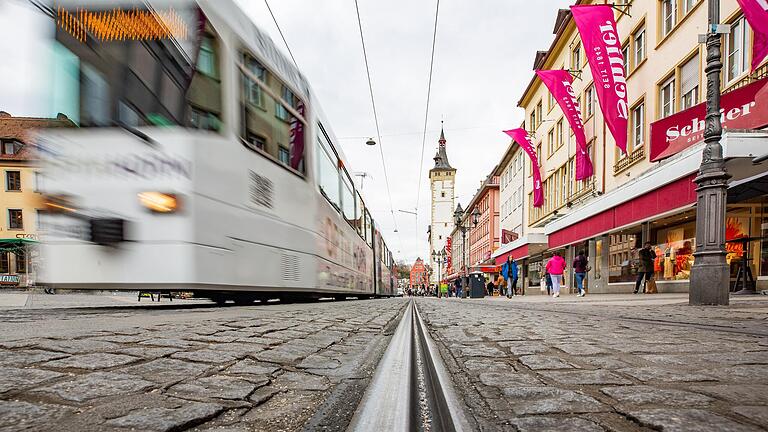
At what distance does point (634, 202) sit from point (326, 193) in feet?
35.8

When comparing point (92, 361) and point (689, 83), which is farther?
point (689, 83)

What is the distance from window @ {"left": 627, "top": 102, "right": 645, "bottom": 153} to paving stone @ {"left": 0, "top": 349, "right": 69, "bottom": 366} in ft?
62.1

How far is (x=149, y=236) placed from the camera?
5.16 metres

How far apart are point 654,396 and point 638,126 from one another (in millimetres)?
18866

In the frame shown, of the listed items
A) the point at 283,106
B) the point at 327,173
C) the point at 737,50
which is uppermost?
the point at 737,50

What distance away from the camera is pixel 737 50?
12.4m

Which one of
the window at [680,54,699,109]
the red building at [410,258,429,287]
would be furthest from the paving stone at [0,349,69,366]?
the red building at [410,258,429,287]

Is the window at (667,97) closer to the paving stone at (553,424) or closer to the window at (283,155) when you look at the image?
the window at (283,155)

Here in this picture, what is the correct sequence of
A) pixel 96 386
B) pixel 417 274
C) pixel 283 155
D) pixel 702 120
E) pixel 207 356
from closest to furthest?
pixel 96 386, pixel 207 356, pixel 283 155, pixel 702 120, pixel 417 274

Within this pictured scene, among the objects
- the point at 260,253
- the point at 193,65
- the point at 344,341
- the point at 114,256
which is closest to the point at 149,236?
the point at 114,256

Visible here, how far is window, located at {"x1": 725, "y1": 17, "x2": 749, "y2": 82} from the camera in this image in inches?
474

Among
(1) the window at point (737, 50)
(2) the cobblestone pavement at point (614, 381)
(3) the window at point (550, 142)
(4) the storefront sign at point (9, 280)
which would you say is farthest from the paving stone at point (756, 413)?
(3) the window at point (550, 142)

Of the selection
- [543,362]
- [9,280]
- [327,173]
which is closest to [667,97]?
[327,173]

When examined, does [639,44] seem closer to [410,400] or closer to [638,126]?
[638,126]
